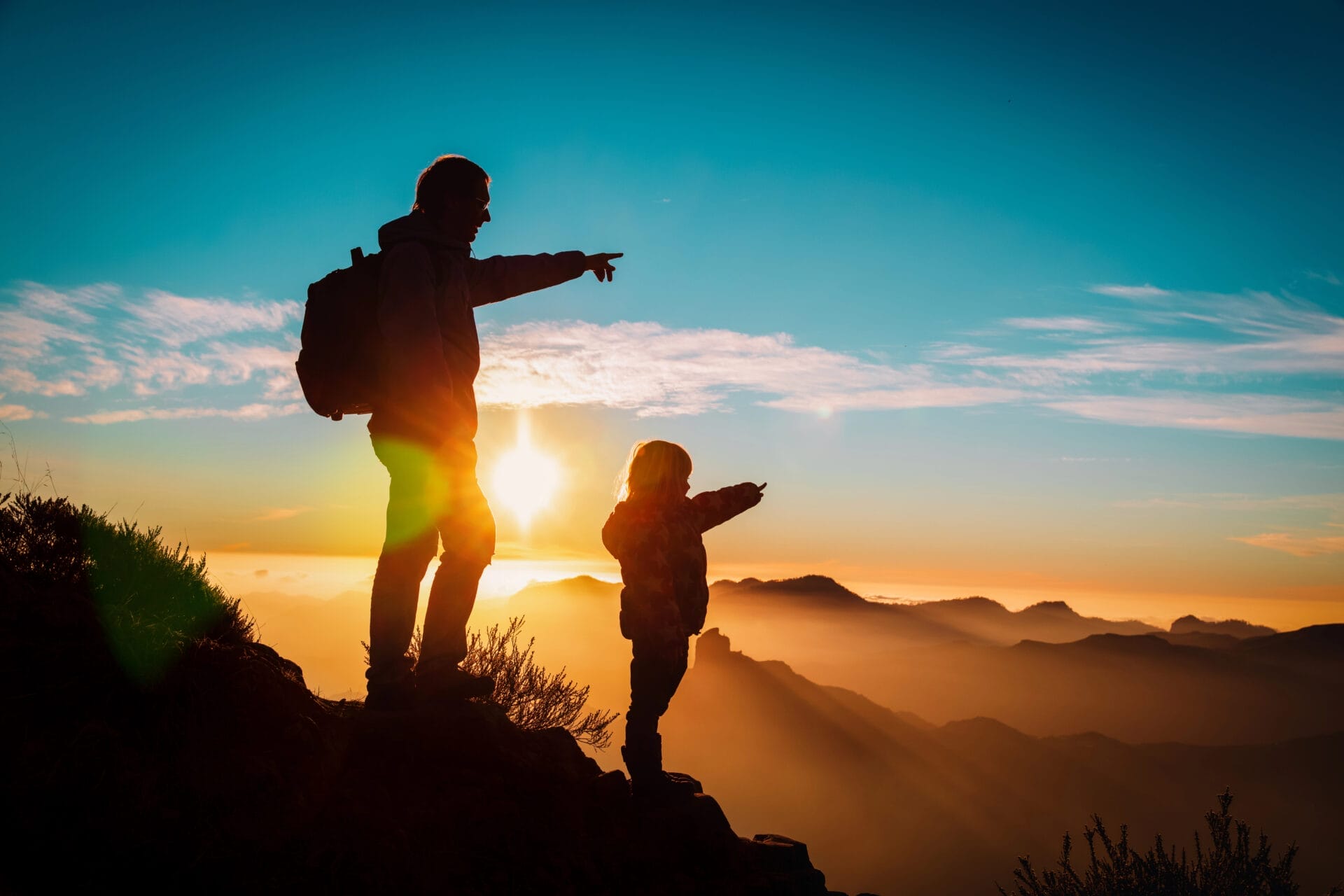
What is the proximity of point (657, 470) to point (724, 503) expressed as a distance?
0.53 metres

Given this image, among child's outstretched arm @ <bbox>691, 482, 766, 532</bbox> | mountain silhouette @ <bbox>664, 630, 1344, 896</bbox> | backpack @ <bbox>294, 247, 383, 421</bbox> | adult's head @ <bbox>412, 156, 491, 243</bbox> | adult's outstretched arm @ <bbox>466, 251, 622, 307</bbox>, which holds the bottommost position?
mountain silhouette @ <bbox>664, 630, 1344, 896</bbox>

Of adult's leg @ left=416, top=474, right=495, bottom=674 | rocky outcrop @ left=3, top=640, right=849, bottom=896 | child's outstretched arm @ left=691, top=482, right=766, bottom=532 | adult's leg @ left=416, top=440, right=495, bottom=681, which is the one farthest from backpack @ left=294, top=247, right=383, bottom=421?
child's outstretched arm @ left=691, top=482, right=766, bottom=532

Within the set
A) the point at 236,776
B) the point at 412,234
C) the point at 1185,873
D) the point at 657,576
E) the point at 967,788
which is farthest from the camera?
the point at 967,788

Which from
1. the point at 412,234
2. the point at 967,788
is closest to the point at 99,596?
the point at 412,234

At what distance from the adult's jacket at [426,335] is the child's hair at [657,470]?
1.13 m

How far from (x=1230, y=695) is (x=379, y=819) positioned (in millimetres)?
196033

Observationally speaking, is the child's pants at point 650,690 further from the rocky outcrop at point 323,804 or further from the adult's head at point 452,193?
the adult's head at point 452,193

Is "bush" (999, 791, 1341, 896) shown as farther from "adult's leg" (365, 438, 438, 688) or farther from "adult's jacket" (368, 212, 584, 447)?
"adult's jacket" (368, 212, 584, 447)

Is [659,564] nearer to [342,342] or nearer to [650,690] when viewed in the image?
[650,690]

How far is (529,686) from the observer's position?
779 cm

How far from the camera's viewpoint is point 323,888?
2842mm

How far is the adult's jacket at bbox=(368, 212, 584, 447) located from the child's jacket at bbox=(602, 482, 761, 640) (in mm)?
1154

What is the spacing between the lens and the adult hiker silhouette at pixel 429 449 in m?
4.07

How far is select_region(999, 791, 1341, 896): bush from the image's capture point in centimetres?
666
